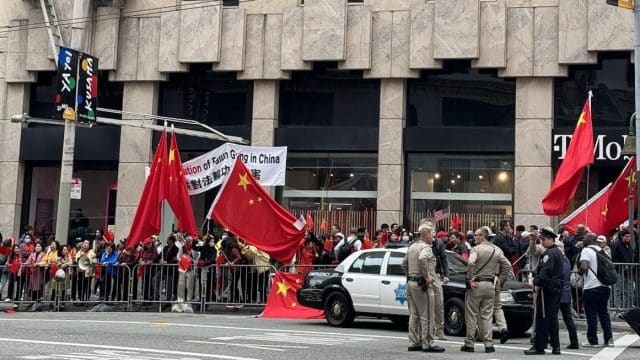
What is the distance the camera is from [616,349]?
1369 cm

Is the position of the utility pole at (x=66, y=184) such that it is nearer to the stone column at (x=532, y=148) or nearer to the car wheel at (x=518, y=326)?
the stone column at (x=532, y=148)

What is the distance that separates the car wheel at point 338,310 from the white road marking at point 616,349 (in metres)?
4.71

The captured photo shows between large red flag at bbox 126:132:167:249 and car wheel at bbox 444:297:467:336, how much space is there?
7539mm

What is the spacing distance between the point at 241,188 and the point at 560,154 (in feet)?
32.2

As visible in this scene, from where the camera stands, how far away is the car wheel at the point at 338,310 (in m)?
16.6

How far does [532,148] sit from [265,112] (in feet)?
26.2

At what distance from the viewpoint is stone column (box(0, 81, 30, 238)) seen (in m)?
28.8

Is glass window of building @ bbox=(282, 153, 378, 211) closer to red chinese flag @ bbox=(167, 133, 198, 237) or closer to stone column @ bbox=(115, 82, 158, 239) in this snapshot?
stone column @ bbox=(115, 82, 158, 239)

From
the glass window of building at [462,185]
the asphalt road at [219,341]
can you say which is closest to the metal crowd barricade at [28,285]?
the asphalt road at [219,341]

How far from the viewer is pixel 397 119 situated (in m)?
26.3

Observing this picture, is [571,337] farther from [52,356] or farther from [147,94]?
[147,94]

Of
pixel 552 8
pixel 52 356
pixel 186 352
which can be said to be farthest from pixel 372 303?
pixel 552 8

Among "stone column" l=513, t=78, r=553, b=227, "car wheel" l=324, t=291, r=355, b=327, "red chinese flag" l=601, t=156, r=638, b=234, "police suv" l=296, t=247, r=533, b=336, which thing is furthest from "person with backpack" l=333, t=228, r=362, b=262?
"stone column" l=513, t=78, r=553, b=227

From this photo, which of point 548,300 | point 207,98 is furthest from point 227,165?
point 548,300
